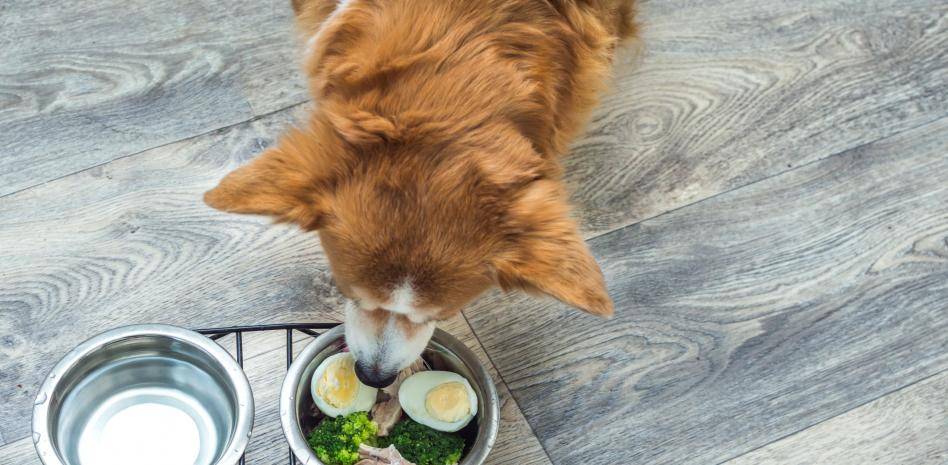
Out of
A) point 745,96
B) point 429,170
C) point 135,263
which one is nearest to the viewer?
point 429,170

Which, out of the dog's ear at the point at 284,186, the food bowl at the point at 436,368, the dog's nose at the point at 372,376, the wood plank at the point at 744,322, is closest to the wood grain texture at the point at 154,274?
the wood plank at the point at 744,322

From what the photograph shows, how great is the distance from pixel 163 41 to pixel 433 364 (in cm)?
112

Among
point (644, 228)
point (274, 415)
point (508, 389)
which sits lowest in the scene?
point (274, 415)

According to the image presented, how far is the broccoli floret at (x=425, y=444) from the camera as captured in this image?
1.41 m

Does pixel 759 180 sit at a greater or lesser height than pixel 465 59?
lesser

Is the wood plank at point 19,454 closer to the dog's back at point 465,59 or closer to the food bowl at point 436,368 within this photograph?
the food bowl at point 436,368

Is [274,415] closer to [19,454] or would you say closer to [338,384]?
[338,384]

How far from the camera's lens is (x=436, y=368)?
1.54 meters

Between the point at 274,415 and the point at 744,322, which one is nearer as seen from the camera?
the point at 274,415

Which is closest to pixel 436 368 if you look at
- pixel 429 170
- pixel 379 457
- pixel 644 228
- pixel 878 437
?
pixel 379 457

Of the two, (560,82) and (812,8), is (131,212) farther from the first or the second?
(812,8)

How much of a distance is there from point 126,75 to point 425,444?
120cm

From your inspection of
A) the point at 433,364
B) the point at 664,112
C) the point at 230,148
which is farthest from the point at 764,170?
the point at 230,148

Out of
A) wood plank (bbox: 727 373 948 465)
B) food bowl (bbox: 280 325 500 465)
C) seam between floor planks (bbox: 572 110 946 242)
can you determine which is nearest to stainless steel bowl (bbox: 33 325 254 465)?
food bowl (bbox: 280 325 500 465)
